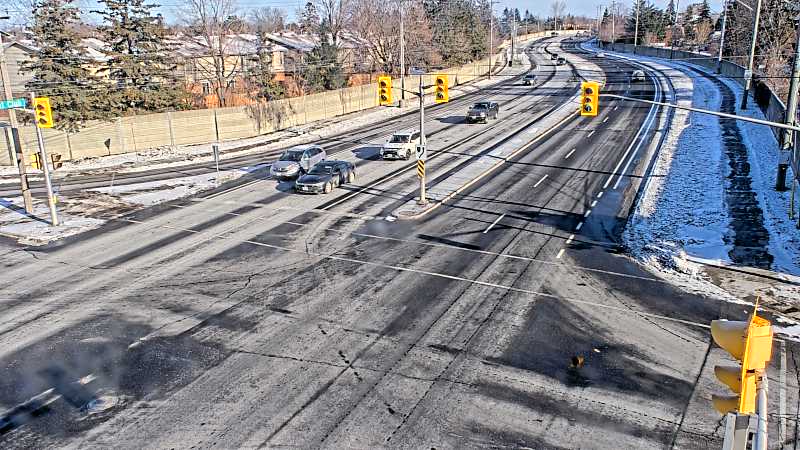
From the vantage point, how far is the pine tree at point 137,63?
47969mm

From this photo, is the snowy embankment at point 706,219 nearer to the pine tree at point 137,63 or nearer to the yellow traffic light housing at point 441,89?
the yellow traffic light housing at point 441,89

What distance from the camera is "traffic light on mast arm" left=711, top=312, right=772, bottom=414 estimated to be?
4809mm

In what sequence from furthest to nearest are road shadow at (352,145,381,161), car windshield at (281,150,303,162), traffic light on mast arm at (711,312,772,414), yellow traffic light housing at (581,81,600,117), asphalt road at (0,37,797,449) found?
road shadow at (352,145,381,161) → car windshield at (281,150,303,162) → yellow traffic light housing at (581,81,600,117) → asphalt road at (0,37,797,449) → traffic light on mast arm at (711,312,772,414)

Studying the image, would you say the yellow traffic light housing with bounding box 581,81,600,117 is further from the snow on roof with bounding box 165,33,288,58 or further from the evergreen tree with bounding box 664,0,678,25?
the evergreen tree with bounding box 664,0,678,25

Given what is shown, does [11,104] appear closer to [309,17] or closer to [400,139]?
[400,139]

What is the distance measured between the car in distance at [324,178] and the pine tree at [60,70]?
21404mm

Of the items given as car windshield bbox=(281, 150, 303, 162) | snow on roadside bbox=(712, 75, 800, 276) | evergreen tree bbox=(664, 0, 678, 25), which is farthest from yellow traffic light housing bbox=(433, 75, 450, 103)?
evergreen tree bbox=(664, 0, 678, 25)

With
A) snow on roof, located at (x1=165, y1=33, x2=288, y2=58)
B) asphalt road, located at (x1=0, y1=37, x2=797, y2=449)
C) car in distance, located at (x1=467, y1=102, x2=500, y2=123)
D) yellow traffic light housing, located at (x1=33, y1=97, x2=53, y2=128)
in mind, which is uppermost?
snow on roof, located at (x1=165, y1=33, x2=288, y2=58)

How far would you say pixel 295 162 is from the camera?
3534cm

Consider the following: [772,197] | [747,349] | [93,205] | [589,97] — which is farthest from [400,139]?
[747,349]

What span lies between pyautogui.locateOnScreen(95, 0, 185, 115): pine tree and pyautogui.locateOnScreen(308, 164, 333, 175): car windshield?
22.5 meters

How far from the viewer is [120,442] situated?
12227 millimetres

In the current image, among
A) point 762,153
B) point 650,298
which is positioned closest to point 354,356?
point 650,298

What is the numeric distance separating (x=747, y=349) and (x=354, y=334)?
1268cm
